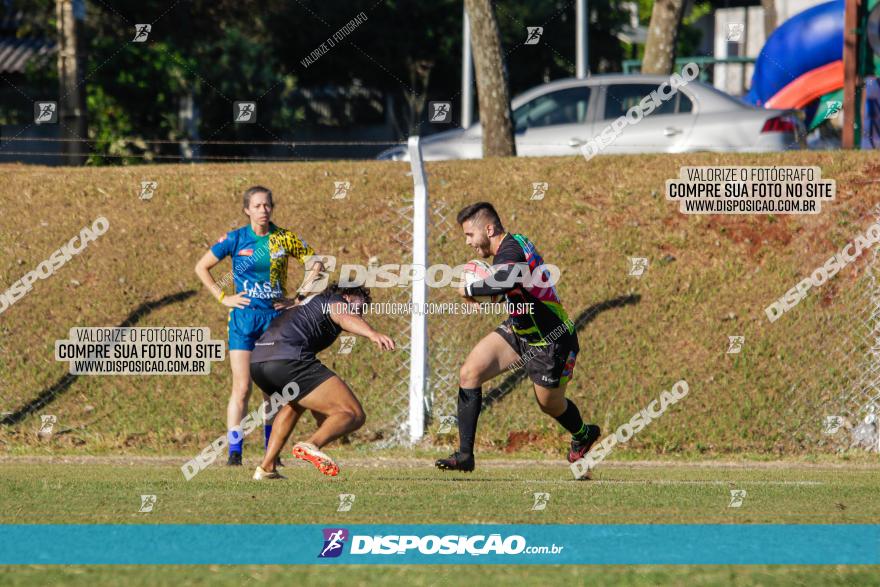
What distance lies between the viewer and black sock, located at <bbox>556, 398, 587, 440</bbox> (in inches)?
369

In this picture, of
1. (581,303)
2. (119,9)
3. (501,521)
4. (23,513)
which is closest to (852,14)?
(581,303)

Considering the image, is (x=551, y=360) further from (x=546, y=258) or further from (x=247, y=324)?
(x=546, y=258)

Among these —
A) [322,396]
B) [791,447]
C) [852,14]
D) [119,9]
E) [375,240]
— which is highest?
[119,9]

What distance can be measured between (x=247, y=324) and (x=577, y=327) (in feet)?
13.1

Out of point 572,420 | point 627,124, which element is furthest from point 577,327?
point 627,124

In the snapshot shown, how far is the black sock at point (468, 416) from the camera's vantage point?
30.4ft

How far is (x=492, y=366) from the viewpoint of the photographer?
925 centimetres

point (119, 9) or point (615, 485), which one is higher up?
point (119, 9)

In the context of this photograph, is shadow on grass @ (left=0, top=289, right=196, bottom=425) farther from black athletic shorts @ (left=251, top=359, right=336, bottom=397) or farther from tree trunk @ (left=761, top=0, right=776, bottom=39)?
tree trunk @ (left=761, top=0, right=776, bottom=39)

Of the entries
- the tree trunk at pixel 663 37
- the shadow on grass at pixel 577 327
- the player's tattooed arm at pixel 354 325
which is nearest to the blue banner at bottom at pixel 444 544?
the player's tattooed arm at pixel 354 325

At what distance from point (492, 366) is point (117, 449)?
14.5 ft

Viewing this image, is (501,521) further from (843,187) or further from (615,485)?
(843,187)

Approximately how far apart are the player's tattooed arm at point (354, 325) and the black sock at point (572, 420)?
5.43 ft

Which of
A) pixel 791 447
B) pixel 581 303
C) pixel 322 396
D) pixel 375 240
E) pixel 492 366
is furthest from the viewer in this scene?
pixel 375 240
